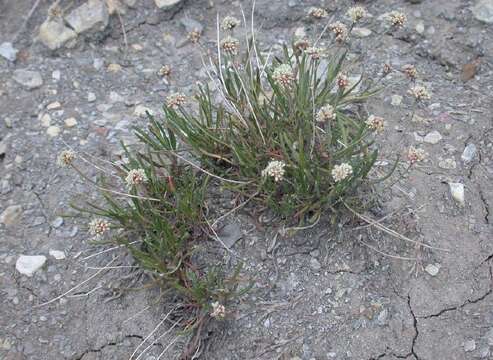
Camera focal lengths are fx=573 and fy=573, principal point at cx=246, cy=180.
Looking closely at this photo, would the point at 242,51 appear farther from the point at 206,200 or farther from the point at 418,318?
the point at 418,318

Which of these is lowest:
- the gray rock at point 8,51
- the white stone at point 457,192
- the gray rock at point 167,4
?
the white stone at point 457,192

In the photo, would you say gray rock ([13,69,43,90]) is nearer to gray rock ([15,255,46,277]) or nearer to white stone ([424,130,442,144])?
gray rock ([15,255,46,277])

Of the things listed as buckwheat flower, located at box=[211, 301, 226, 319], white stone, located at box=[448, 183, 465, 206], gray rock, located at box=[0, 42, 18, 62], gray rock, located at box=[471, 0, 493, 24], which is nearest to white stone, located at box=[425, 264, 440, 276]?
white stone, located at box=[448, 183, 465, 206]

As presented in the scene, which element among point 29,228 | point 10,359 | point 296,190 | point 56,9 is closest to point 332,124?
point 296,190

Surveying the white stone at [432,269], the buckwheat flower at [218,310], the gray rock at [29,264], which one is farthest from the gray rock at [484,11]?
the gray rock at [29,264]

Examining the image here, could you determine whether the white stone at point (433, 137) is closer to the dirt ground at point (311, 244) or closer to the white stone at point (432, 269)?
the dirt ground at point (311, 244)

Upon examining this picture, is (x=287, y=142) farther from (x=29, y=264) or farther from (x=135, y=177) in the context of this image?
(x=29, y=264)
